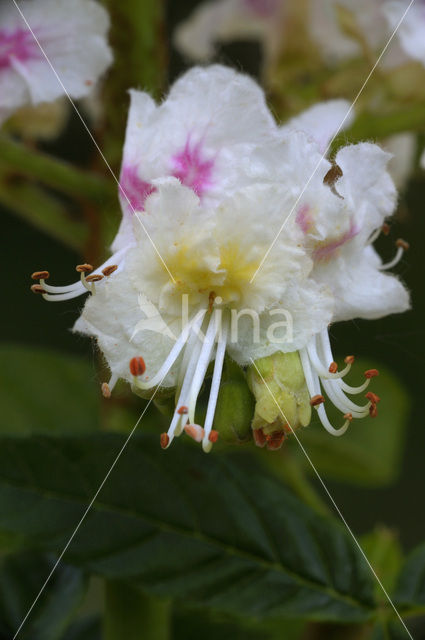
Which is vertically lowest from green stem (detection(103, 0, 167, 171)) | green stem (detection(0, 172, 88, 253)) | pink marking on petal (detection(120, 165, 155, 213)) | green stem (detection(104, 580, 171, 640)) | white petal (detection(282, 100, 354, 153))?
green stem (detection(104, 580, 171, 640))

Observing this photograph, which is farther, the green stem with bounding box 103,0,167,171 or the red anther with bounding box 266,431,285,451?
the green stem with bounding box 103,0,167,171

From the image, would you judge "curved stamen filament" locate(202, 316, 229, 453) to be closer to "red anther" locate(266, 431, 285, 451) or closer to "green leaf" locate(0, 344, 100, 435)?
"red anther" locate(266, 431, 285, 451)

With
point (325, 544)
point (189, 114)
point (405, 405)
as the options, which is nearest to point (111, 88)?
A: point (189, 114)

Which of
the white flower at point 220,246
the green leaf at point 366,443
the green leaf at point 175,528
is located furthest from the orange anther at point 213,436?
the green leaf at point 366,443

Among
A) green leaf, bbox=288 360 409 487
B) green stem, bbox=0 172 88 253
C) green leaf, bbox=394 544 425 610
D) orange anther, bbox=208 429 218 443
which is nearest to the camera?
orange anther, bbox=208 429 218 443

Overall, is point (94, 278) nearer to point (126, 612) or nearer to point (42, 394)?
point (126, 612)

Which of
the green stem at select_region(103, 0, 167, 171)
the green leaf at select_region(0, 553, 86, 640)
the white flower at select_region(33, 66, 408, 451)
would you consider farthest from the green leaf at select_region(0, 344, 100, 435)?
the white flower at select_region(33, 66, 408, 451)

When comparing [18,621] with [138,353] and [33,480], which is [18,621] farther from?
[138,353]
